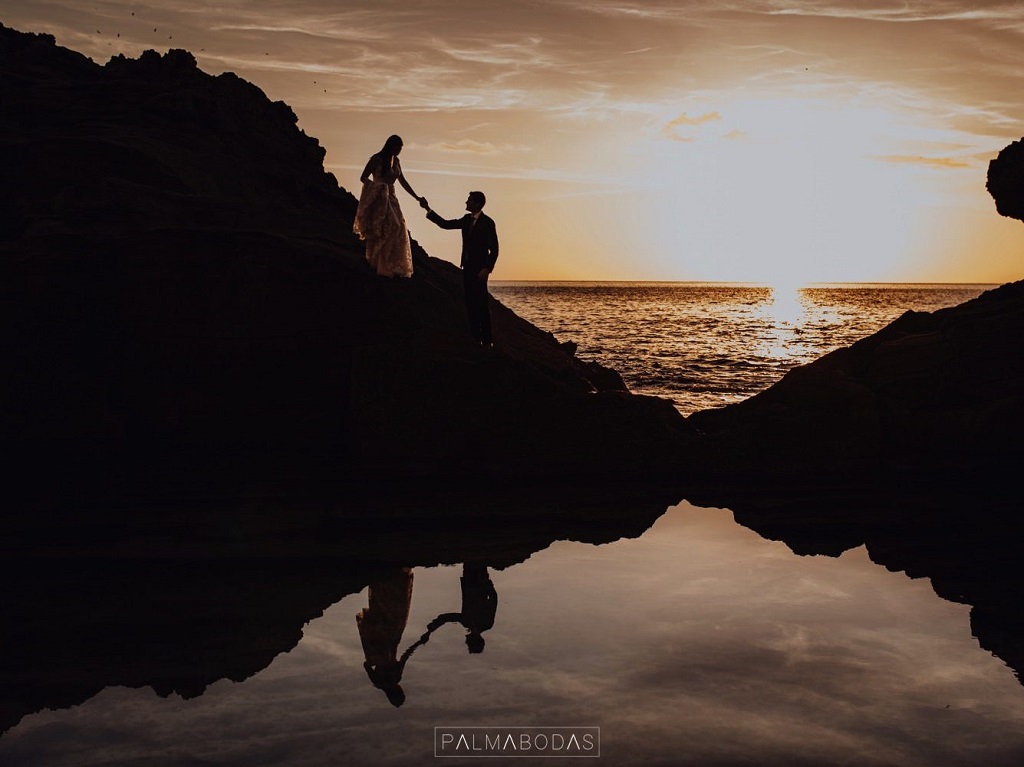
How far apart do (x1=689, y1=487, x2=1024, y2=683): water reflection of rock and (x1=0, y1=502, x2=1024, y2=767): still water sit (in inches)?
11.0

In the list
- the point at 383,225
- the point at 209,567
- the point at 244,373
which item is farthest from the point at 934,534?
the point at 244,373

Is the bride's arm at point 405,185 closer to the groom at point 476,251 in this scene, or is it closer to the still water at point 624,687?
the groom at point 476,251

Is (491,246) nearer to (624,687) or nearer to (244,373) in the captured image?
(244,373)

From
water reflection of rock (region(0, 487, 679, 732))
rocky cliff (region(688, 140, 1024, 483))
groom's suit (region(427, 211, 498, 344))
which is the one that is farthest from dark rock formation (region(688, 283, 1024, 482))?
groom's suit (region(427, 211, 498, 344))

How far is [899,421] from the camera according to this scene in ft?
40.9

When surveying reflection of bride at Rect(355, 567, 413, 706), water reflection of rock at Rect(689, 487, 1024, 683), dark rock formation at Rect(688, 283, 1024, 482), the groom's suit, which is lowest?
reflection of bride at Rect(355, 567, 413, 706)

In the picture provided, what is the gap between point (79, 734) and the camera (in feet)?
17.5

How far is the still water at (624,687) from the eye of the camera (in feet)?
17.0

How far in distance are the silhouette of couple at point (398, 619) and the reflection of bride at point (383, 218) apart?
532 cm

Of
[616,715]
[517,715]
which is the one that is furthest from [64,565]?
[616,715]

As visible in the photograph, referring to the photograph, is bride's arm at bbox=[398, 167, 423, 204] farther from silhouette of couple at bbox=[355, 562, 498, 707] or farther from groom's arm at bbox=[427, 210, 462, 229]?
silhouette of couple at bbox=[355, 562, 498, 707]

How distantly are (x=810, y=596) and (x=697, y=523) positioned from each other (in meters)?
2.46

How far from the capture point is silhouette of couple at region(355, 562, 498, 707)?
6281 mm

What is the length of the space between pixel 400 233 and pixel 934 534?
7.60 metres
